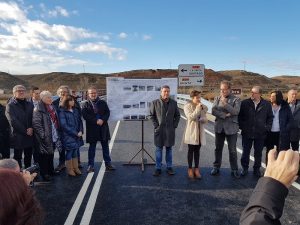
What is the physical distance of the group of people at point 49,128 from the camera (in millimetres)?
7258

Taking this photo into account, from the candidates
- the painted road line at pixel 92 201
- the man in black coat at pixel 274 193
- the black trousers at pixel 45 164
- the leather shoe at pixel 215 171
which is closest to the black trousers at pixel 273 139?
the leather shoe at pixel 215 171

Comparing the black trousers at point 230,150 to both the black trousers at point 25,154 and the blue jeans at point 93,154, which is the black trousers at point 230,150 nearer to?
the blue jeans at point 93,154

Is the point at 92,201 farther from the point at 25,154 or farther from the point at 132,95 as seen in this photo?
the point at 132,95

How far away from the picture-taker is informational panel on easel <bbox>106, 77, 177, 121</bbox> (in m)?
8.27

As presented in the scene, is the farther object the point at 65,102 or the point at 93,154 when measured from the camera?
the point at 93,154

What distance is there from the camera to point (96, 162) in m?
8.71

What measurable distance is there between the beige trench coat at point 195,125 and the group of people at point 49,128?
1.98 m

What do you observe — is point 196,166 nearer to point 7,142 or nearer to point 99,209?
point 99,209

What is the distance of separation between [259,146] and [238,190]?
59.7 inches

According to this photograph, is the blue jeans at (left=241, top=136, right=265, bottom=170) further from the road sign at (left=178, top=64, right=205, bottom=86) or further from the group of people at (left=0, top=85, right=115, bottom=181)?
the road sign at (left=178, top=64, right=205, bottom=86)

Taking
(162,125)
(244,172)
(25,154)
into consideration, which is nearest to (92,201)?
(25,154)

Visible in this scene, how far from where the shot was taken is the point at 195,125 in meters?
7.59

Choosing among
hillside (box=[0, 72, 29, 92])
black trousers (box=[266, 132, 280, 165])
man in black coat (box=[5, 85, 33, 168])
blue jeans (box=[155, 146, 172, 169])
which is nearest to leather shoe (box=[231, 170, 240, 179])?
black trousers (box=[266, 132, 280, 165])

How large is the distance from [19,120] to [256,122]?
5181mm
